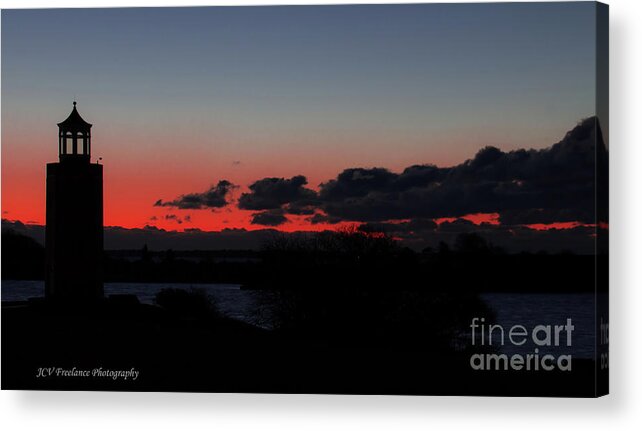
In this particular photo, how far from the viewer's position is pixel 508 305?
59.1ft

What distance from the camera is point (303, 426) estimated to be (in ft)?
58.9

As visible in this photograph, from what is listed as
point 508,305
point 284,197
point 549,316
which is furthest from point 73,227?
point 549,316

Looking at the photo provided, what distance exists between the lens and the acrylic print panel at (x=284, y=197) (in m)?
17.8

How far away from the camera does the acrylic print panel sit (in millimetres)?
17828

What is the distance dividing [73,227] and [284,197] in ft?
9.25

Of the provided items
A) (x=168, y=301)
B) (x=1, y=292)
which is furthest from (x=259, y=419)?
(x=1, y=292)

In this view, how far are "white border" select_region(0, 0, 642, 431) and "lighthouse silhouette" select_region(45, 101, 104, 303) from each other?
1.50 metres

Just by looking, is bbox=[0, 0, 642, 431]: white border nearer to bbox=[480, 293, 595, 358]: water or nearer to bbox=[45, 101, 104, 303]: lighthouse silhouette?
bbox=[480, 293, 595, 358]: water

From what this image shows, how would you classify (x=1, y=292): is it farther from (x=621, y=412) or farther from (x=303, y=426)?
(x=621, y=412)

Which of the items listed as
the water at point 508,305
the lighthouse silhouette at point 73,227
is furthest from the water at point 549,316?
the lighthouse silhouette at point 73,227

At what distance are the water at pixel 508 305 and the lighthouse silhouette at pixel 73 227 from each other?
1.20 ft

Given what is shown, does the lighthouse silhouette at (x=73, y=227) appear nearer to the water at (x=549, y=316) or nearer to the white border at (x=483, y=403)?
the white border at (x=483, y=403)

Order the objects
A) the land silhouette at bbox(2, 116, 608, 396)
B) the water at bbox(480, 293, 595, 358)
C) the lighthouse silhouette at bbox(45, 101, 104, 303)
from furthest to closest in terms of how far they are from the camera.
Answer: the lighthouse silhouette at bbox(45, 101, 104, 303), the land silhouette at bbox(2, 116, 608, 396), the water at bbox(480, 293, 595, 358)

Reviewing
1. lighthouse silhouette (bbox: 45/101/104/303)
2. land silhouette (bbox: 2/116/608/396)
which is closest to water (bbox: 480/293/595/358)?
land silhouette (bbox: 2/116/608/396)
